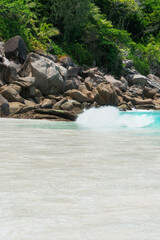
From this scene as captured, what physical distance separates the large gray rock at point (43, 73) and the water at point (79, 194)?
17.1 meters

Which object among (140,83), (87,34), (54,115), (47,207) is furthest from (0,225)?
(140,83)

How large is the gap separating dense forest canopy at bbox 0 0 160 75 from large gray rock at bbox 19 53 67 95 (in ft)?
17.5

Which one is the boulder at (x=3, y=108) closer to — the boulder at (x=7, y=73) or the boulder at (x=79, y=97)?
the boulder at (x=7, y=73)

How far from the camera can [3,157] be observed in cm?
603

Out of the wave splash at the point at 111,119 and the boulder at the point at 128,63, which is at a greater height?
the boulder at the point at 128,63

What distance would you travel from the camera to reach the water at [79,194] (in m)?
2.76

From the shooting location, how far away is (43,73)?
23844mm

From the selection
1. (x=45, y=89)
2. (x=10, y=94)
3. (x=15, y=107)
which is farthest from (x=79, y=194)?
(x=45, y=89)

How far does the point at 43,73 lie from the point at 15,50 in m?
3.10

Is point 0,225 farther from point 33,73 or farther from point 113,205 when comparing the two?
point 33,73

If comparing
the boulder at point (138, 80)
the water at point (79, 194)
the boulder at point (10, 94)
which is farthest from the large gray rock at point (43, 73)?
the boulder at point (138, 80)

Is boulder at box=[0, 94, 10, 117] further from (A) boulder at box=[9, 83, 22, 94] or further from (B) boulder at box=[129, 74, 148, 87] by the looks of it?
(B) boulder at box=[129, 74, 148, 87]

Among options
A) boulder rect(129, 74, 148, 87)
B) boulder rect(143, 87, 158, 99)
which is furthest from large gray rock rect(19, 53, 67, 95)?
boulder rect(129, 74, 148, 87)

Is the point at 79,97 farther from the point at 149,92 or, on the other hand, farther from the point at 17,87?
the point at 149,92
